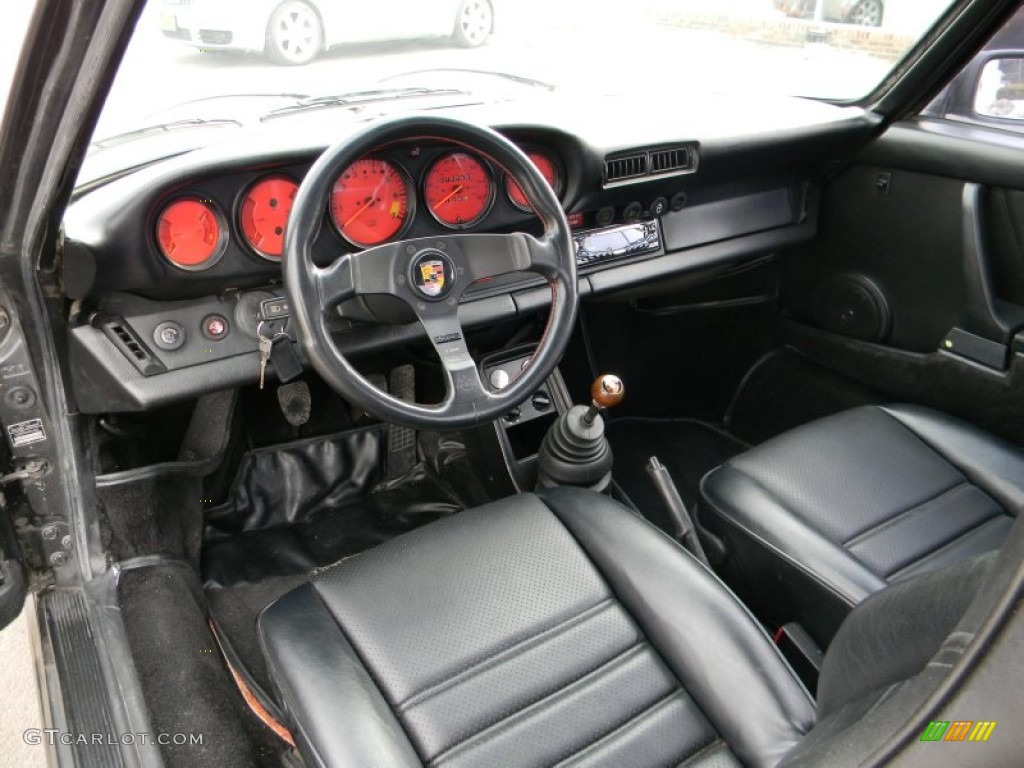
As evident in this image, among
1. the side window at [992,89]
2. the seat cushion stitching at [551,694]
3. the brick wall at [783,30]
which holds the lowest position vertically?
the seat cushion stitching at [551,694]

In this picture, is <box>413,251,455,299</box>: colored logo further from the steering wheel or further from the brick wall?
the brick wall

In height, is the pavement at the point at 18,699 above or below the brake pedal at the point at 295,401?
below

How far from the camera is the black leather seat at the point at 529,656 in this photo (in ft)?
3.73

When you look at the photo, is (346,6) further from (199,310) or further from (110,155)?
(199,310)

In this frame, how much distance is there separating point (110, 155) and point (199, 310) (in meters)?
0.34

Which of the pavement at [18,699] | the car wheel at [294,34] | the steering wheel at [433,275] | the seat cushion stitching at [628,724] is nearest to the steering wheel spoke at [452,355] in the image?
the steering wheel at [433,275]

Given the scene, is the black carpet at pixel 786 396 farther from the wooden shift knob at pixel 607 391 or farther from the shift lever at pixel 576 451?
the wooden shift knob at pixel 607 391

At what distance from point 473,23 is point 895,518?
1497mm

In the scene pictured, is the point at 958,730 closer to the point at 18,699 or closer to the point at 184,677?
the point at 184,677

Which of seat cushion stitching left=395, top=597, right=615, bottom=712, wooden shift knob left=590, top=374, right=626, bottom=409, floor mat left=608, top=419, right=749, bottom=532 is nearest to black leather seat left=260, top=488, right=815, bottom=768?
seat cushion stitching left=395, top=597, right=615, bottom=712

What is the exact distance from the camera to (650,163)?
1982 mm

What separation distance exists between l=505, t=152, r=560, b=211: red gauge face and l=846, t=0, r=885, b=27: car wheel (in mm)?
972

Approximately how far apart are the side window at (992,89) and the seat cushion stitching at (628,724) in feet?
5.44

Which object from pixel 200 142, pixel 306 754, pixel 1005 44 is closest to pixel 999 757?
pixel 306 754
